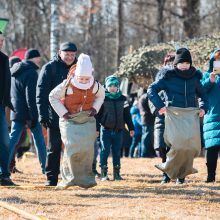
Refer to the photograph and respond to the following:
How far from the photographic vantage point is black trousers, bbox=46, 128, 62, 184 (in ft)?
29.8

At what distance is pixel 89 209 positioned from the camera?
7.41m

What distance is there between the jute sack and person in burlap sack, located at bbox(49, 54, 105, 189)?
1.01 metres

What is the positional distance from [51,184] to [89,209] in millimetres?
1958

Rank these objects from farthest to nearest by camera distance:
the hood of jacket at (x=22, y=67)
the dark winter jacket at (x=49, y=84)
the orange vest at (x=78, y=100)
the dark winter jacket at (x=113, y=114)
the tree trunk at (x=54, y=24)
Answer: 1. the tree trunk at (x=54, y=24)
2. the hood of jacket at (x=22, y=67)
3. the dark winter jacket at (x=113, y=114)
4. the dark winter jacket at (x=49, y=84)
5. the orange vest at (x=78, y=100)

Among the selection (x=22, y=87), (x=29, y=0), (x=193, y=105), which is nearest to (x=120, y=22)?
(x=29, y=0)

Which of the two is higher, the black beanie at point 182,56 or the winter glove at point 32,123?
the black beanie at point 182,56

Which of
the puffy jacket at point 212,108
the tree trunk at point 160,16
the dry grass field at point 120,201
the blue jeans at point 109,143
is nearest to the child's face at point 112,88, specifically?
the blue jeans at point 109,143

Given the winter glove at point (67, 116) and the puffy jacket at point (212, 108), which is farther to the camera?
the puffy jacket at point (212, 108)

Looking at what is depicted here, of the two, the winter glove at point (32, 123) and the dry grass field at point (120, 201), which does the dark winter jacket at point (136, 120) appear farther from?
the dry grass field at point (120, 201)

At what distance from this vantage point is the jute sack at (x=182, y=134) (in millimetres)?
8789

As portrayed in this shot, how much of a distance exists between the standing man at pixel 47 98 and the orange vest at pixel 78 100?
2.27 feet

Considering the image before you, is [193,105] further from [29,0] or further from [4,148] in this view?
[29,0]

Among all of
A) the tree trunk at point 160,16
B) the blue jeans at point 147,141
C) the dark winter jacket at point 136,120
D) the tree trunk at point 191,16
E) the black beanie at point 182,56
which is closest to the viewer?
the black beanie at point 182,56

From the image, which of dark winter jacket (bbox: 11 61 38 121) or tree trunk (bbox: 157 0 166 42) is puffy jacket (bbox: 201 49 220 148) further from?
tree trunk (bbox: 157 0 166 42)
